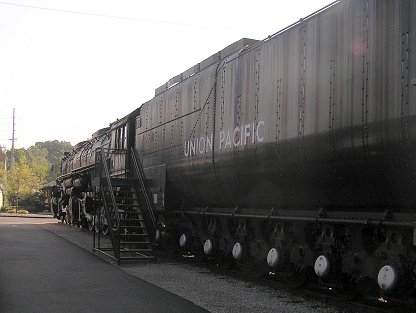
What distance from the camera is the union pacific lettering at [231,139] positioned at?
8.99 meters

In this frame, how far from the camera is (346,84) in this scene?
22.5ft

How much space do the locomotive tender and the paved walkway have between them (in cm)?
211

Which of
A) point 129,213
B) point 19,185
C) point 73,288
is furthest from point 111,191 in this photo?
point 19,185

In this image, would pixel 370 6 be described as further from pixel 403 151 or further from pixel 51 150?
pixel 51 150

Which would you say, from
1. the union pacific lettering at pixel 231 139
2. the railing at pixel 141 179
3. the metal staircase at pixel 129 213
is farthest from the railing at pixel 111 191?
the union pacific lettering at pixel 231 139

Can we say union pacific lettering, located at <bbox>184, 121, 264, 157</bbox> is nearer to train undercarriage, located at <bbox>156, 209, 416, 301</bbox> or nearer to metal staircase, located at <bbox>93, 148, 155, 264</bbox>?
train undercarriage, located at <bbox>156, 209, 416, 301</bbox>

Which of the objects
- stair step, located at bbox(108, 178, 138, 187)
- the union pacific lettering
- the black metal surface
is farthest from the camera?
stair step, located at bbox(108, 178, 138, 187)

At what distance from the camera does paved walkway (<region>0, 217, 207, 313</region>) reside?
24.3ft

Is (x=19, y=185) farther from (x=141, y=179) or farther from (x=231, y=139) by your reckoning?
(x=231, y=139)

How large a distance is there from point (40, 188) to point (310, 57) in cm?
5677

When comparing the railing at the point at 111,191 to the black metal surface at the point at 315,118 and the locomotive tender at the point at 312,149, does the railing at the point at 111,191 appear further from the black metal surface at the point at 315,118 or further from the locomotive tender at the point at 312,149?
the black metal surface at the point at 315,118

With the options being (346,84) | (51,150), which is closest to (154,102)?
(346,84)

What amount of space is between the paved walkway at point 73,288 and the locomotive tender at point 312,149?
211cm

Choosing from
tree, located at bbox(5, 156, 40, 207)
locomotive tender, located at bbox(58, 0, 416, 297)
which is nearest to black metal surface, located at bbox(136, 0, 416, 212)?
locomotive tender, located at bbox(58, 0, 416, 297)
